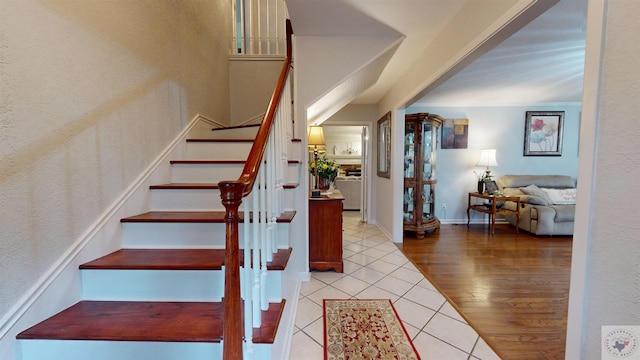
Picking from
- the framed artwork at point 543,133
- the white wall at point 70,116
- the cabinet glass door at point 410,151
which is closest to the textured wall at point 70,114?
the white wall at point 70,116

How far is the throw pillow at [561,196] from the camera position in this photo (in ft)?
13.3

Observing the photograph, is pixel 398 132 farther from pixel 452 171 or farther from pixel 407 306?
pixel 407 306

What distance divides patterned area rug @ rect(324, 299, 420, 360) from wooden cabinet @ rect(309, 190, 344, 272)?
0.57 metres

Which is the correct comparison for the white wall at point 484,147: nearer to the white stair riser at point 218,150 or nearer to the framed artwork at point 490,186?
the framed artwork at point 490,186

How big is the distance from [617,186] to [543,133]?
5.19 metres

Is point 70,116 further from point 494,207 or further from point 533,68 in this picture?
point 494,207

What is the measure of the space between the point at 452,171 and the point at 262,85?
3854 millimetres

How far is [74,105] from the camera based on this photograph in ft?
4.12

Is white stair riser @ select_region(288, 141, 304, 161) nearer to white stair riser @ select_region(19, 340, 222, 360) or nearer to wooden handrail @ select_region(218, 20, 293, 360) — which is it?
wooden handrail @ select_region(218, 20, 293, 360)

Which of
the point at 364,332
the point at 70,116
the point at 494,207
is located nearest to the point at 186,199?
the point at 70,116

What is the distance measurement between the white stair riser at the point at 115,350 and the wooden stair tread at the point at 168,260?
335 mm

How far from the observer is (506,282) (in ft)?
8.04

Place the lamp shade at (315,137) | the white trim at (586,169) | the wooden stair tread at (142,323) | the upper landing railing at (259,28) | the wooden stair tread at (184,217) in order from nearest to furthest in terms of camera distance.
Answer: the white trim at (586,169)
the wooden stair tread at (142,323)
the wooden stair tread at (184,217)
the lamp shade at (315,137)
the upper landing railing at (259,28)

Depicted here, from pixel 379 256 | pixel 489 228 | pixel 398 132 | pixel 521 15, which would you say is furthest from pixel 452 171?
pixel 521 15
